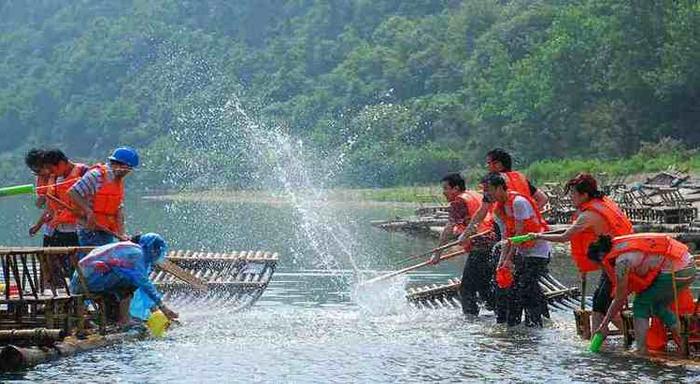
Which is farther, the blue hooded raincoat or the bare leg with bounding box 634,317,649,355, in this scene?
the blue hooded raincoat

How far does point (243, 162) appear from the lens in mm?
86625

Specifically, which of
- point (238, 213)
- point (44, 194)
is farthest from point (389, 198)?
point (44, 194)

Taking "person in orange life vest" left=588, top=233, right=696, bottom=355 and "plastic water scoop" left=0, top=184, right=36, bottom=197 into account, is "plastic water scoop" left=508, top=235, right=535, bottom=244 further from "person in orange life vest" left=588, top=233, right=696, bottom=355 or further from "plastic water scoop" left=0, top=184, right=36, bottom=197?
"plastic water scoop" left=0, top=184, right=36, bottom=197

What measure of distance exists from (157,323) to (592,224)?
455cm

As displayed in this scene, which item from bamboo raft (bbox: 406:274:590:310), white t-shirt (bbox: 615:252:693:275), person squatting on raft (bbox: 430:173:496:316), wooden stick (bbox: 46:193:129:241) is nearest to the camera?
white t-shirt (bbox: 615:252:693:275)

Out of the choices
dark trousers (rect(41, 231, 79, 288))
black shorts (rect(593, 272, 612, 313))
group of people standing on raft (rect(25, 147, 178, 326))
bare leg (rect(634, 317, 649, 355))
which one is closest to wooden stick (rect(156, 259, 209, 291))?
group of people standing on raft (rect(25, 147, 178, 326))

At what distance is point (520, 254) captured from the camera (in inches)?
588

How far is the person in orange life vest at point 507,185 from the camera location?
1503cm

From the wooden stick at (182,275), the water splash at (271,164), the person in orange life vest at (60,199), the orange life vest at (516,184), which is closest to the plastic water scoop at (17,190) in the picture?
the person in orange life vest at (60,199)

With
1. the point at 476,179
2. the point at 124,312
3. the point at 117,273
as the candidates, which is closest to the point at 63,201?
the point at 124,312

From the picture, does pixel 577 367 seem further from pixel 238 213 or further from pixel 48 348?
pixel 238 213

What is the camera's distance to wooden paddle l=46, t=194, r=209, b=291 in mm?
15734

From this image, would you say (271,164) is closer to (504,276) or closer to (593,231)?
(504,276)

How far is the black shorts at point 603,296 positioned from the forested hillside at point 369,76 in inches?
1702
